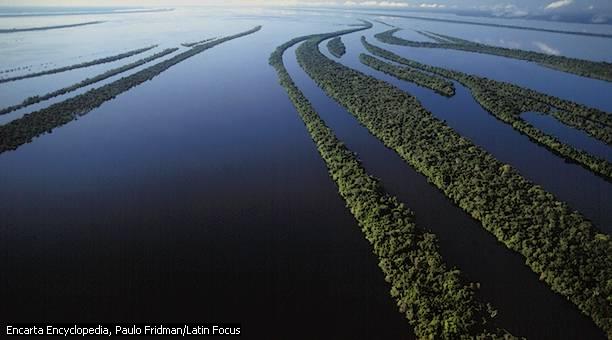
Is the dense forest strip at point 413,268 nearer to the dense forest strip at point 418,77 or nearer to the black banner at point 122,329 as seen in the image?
the black banner at point 122,329

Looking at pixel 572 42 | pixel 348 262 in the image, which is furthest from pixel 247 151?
pixel 572 42

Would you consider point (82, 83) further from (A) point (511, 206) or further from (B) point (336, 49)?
(A) point (511, 206)

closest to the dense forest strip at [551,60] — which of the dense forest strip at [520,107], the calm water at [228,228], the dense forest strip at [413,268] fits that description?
the dense forest strip at [520,107]

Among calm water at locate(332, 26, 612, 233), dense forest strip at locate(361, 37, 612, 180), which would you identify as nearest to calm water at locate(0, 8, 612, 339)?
calm water at locate(332, 26, 612, 233)

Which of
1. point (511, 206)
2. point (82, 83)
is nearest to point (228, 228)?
point (511, 206)

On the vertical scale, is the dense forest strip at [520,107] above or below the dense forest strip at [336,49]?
below

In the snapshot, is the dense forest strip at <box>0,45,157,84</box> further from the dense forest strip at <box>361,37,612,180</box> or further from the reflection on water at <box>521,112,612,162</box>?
the reflection on water at <box>521,112,612,162</box>

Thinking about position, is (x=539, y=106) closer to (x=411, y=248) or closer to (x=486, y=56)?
(x=411, y=248)
